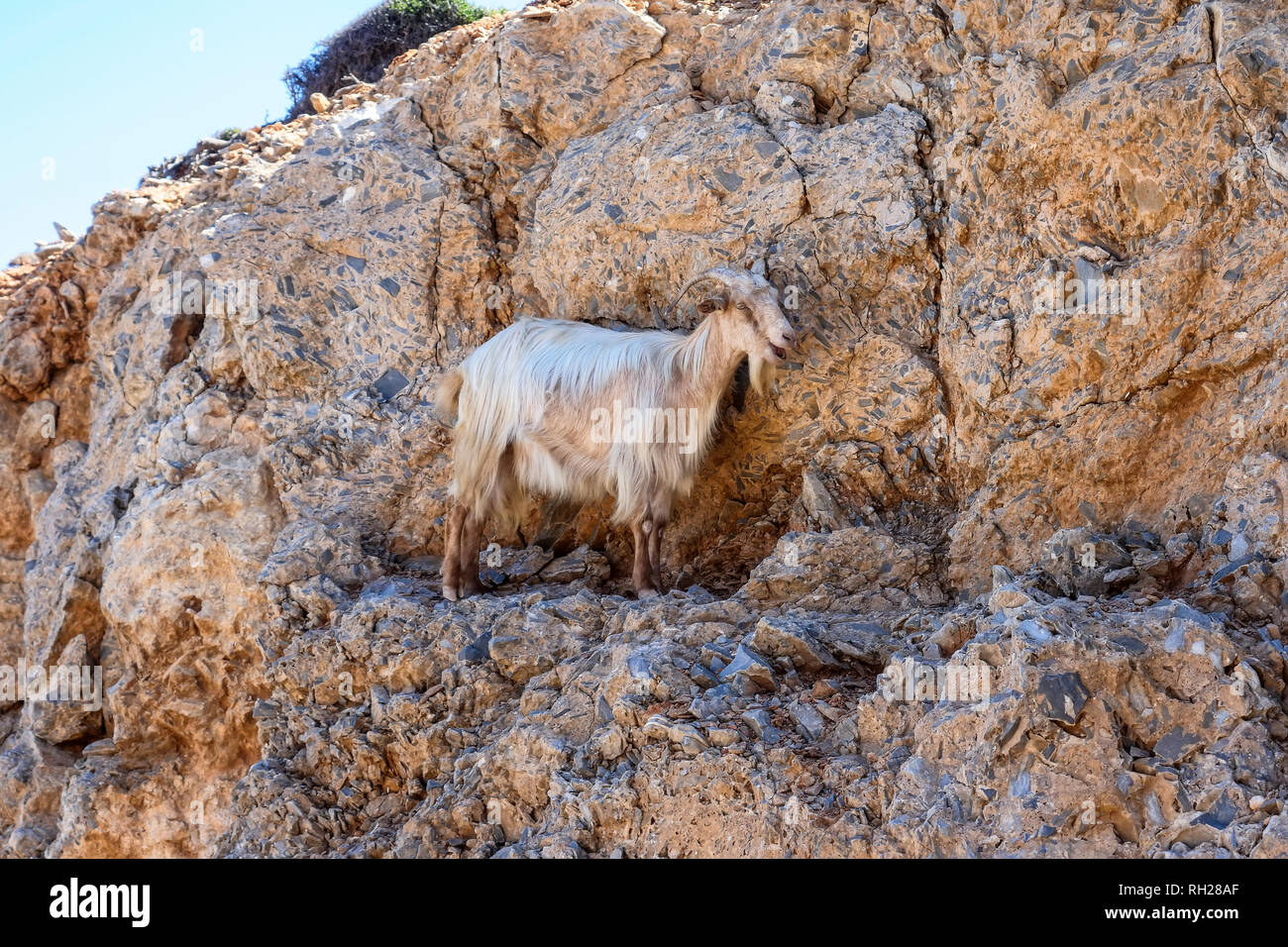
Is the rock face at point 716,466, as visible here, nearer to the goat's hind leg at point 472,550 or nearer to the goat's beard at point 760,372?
the goat's beard at point 760,372

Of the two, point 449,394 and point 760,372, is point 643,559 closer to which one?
point 760,372

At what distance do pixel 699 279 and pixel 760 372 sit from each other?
71 centimetres

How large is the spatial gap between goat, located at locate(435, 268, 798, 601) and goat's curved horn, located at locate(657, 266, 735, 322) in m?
0.01

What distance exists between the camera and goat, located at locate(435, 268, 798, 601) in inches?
265

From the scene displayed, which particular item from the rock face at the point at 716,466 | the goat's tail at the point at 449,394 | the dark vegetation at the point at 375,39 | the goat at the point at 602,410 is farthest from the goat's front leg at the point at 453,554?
the dark vegetation at the point at 375,39

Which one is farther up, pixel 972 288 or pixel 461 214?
pixel 461 214

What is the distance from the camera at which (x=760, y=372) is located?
6754mm

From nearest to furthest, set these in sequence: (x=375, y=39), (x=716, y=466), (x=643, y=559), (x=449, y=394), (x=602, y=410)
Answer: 1. (x=643, y=559)
2. (x=602, y=410)
3. (x=716, y=466)
4. (x=449, y=394)
5. (x=375, y=39)

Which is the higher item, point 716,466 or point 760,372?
point 760,372

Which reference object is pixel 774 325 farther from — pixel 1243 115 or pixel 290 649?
pixel 290 649

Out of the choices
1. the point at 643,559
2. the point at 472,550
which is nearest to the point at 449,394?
the point at 472,550

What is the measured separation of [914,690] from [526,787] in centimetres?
172
